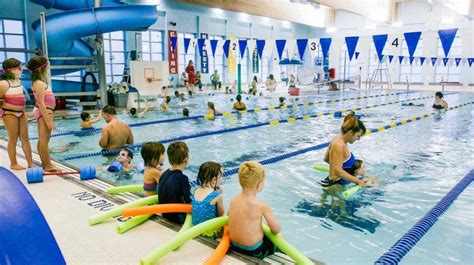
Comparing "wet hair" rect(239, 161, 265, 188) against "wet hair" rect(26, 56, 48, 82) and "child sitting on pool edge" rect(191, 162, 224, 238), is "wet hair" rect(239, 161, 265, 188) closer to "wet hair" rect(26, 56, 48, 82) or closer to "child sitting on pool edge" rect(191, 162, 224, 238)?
"child sitting on pool edge" rect(191, 162, 224, 238)

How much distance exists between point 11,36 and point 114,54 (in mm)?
5500

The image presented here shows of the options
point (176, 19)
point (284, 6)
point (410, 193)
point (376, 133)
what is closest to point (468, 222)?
point (410, 193)

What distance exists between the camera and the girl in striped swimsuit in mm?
4578

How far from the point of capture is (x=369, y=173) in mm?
5625

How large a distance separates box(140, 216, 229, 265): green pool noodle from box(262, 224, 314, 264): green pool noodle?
348 mm

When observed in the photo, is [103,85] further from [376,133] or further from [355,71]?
[355,71]

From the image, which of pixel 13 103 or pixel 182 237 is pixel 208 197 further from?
pixel 13 103

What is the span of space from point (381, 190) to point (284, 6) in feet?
82.4

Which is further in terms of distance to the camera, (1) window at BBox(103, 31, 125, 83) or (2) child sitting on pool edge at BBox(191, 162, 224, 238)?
(1) window at BBox(103, 31, 125, 83)

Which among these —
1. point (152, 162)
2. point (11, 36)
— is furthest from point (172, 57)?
point (152, 162)

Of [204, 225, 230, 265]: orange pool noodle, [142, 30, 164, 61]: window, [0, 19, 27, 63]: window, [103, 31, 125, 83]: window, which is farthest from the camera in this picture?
[142, 30, 164, 61]: window

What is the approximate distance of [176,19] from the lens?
2416cm

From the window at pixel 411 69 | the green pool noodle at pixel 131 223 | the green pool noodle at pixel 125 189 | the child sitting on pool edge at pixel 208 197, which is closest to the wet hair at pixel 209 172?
the child sitting on pool edge at pixel 208 197

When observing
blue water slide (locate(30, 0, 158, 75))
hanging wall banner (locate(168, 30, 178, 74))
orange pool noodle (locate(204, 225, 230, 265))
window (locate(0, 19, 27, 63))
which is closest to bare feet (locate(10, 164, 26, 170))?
orange pool noodle (locate(204, 225, 230, 265))
